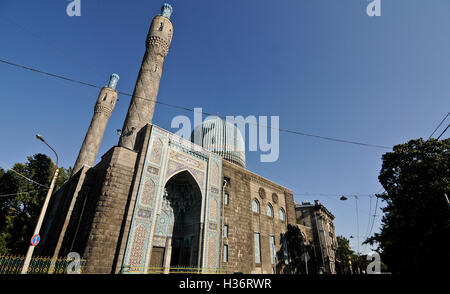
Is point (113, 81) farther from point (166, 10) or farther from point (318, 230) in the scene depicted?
point (318, 230)

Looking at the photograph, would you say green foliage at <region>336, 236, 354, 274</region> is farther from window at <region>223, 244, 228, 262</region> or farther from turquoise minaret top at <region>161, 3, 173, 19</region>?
turquoise minaret top at <region>161, 3, 173, 19</region>

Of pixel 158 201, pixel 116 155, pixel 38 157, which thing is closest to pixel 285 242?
pixel 158 201

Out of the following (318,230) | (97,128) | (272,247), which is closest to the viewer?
(272,247)

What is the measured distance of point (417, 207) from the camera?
14453 mm

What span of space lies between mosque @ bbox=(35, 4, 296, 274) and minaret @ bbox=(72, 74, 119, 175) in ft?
0.41

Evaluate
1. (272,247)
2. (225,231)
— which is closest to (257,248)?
(272,247)

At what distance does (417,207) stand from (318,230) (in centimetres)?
1616

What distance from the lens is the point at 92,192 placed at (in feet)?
46.7

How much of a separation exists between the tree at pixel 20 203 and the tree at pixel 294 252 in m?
24.9

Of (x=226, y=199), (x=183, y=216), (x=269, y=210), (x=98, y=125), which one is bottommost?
(x=183, y=216)

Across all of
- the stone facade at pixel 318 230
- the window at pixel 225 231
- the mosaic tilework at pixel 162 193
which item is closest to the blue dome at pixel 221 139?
the mosaic tilework at pixel 162 193

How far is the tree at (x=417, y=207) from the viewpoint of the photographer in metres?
13.2

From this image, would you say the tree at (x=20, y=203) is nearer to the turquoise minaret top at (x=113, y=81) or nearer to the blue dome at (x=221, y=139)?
the turquoise minaret top at (x=113, y=81)
